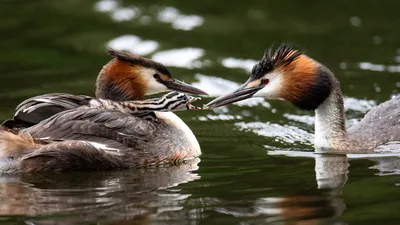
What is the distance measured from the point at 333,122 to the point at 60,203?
339 centimetres

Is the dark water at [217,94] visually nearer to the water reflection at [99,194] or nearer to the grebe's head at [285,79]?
the water reflection at [99,194]

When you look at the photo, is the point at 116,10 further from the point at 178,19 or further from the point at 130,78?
the point at 130,78

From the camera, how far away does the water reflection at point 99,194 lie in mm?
7613

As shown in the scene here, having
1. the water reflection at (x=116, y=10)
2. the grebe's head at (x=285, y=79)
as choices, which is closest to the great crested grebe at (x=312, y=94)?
the grebe's head at (x=285, y=79)

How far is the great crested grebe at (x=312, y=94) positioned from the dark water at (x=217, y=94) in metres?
0.35

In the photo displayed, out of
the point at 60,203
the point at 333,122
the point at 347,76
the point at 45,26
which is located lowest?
the point at 60,203

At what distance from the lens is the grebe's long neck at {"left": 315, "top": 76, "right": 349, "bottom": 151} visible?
10182mm

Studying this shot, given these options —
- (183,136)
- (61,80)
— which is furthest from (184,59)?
(183,136)

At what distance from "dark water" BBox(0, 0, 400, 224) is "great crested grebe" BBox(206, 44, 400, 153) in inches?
14.0

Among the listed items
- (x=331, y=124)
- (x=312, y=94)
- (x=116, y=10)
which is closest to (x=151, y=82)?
(x=312, y=94)

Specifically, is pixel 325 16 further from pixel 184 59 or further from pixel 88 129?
pixel 88 129

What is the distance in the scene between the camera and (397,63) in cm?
1481

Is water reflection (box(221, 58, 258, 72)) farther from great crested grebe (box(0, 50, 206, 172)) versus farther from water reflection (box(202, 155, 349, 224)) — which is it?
water reflection (box(202, 155, 349, 224))

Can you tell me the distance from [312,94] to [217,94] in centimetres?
349
